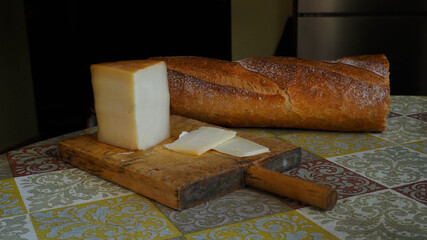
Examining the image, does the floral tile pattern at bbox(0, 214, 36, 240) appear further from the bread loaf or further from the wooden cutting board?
the bread loaf

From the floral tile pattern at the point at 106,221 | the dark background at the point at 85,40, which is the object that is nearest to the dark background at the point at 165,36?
the dark background at the point at 85,40

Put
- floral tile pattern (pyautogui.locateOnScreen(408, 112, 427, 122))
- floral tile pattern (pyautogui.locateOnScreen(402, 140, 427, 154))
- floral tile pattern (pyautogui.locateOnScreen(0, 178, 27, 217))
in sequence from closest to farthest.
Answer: floral tile pattern (pyautogui.locateOnScreen(0, 178, 27, 217)), floral tile pattern (pyautogui.locateOnScreen(402, 140, 427, 154)), floral tile pattern (pyautogui.locateOnScreen(408, 112, 427, 122))

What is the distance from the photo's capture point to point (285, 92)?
52.9 inches

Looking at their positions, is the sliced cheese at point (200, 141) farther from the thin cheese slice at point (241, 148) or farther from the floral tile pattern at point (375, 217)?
the floral tile pattern at point (375, 217)

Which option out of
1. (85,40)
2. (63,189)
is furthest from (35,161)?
(85,40)

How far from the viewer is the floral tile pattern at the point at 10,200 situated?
0.87 m

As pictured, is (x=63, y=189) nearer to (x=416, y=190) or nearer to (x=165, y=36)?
(x=416, y=190)

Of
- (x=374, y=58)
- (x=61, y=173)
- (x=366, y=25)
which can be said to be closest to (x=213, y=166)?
(x=61, y=173)

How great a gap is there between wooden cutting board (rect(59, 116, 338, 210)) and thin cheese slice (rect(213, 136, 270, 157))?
0.01m

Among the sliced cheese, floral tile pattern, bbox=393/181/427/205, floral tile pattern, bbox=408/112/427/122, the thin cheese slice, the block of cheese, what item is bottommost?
floral tile pattern, bbox=393/181/427/205

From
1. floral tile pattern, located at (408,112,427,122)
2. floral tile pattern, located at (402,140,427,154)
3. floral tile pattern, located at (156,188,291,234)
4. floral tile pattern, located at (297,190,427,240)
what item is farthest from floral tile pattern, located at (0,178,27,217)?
floral tile pattern, located at (408,112,427,122)

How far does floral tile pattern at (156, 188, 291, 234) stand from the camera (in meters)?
A: 0.81

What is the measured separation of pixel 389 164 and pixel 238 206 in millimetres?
398

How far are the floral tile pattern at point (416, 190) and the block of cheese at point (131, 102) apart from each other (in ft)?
1.70
